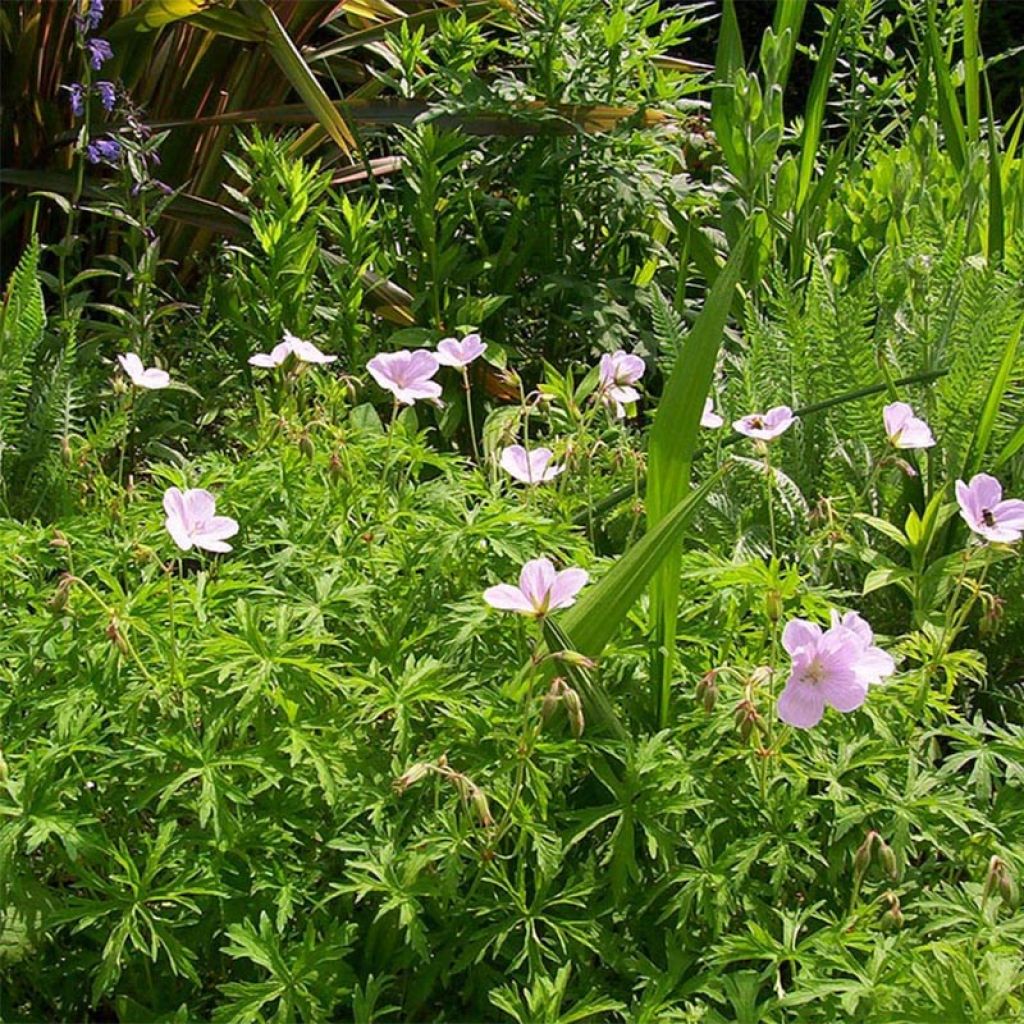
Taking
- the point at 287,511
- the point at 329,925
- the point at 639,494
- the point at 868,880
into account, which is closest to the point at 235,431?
the point at 287,511

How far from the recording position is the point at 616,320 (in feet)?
8.58

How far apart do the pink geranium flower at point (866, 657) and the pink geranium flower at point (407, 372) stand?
0.67 m

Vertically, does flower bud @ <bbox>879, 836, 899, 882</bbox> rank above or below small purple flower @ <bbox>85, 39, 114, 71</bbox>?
below

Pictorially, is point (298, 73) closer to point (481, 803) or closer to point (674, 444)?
point (674, 444)

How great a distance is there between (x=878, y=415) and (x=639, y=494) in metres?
0.40

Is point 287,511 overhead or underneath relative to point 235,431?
overhead

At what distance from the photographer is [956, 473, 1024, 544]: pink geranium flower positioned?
1466 millimetres

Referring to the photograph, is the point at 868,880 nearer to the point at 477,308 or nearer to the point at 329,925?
the point at 329,925

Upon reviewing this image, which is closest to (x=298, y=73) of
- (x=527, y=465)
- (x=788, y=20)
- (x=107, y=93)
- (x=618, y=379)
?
(x=107, y=93)

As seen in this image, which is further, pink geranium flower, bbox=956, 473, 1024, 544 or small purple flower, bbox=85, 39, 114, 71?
small purple flower, bbox=85, 39, 114, 71

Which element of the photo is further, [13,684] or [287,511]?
[287,511]

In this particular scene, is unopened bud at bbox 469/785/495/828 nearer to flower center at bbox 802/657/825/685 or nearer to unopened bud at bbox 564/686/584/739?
unopened bud at bbox 564/686/584/739

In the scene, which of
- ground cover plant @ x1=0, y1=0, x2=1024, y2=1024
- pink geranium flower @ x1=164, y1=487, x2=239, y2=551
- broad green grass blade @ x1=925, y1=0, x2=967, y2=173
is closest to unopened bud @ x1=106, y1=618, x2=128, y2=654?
ground cover plant @ x1=0, y1=0, x2=1024, y2=1024

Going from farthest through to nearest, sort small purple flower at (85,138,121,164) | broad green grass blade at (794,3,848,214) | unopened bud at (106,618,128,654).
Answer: broad green grass blade at (794,3,848,214), small purple flower at (85,138,121,164), unopened bud at (106,618,128,654)
